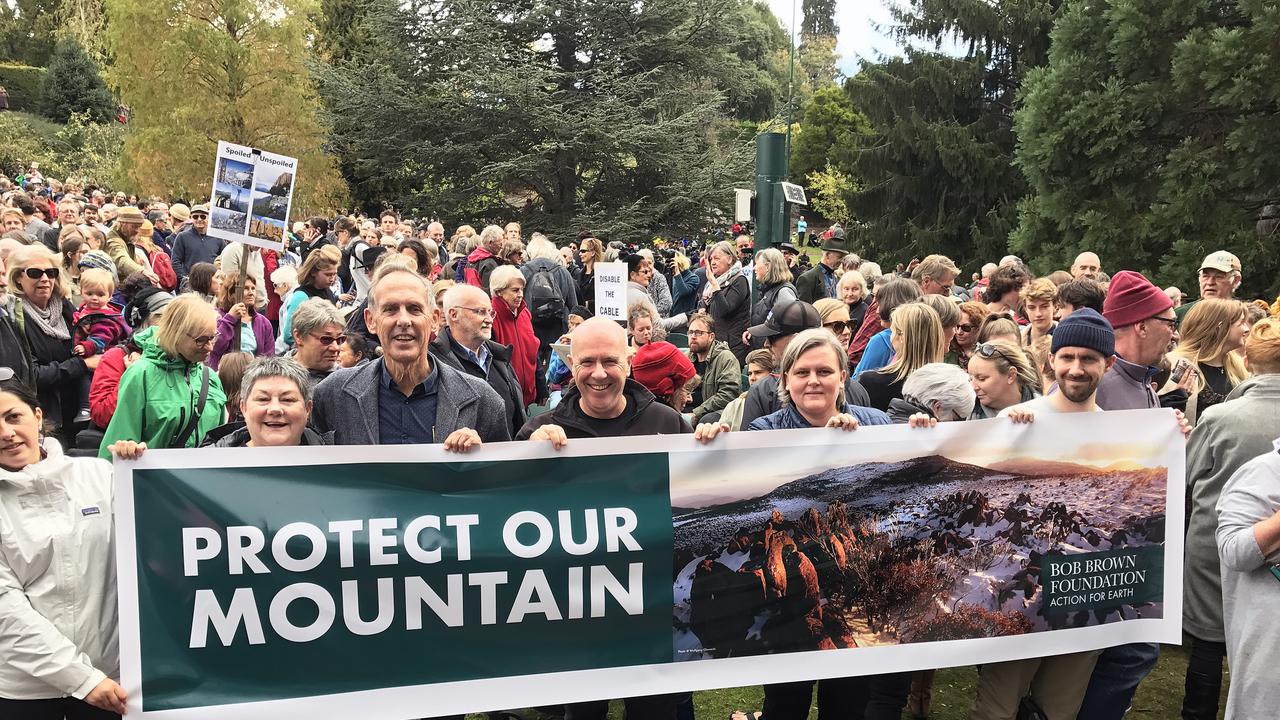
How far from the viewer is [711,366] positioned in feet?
23.5

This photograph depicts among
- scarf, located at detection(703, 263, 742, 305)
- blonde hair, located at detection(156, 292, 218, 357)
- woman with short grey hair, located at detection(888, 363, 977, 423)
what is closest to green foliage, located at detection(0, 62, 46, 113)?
scarf, located at detection(703, 263, 742, 305)

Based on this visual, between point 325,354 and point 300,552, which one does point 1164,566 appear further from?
point 325,354

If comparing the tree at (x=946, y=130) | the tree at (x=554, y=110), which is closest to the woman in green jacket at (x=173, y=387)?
the tree at (x=946, y=130)

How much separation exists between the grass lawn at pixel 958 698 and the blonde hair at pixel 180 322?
2.25 metres

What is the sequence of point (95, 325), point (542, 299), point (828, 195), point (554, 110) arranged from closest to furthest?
point (95, 325) < point (542, 299) < point (554, 110) < point (828, 195)

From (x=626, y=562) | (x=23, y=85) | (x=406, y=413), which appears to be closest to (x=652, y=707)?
(x=626, y=562)

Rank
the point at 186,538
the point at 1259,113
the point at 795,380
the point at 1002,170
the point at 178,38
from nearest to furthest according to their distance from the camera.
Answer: the point at 186,538 < the point at 795,380 < the point at 1259,113 < the point at 1002,170 < the point at 178,38

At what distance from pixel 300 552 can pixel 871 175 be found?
25101 millimetres

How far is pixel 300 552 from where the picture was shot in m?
3.54

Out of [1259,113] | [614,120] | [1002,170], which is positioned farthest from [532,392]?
[614,120]

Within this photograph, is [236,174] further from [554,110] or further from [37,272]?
[554,110]

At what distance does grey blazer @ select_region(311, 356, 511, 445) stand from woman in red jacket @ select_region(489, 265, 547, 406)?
3588mm

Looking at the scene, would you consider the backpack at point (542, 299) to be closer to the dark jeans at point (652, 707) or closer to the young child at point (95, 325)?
the young child at point (95, 325)

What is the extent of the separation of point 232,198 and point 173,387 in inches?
114
